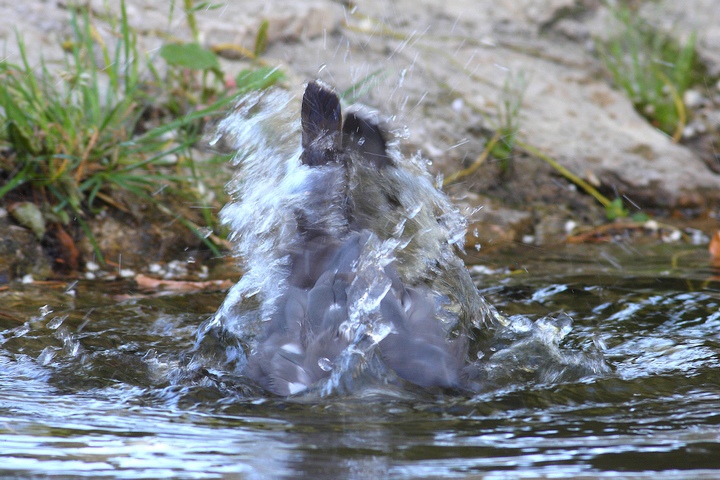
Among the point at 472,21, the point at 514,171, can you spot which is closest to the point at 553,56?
the point at 472,21

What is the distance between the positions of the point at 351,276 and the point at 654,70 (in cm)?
433

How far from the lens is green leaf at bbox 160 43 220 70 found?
3.70m

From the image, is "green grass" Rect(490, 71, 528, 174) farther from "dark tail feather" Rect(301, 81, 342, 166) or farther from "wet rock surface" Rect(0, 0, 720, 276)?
"dark tail feather" Rect(301, 81, 342, 166)

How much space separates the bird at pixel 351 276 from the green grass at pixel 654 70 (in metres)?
3.56

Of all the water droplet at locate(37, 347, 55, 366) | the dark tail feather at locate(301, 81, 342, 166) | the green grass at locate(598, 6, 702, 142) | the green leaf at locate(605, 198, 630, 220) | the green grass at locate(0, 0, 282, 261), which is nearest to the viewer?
the dark tail feather at locate(301, 81, 342, 166)

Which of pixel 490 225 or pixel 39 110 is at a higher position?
pixel 39 110

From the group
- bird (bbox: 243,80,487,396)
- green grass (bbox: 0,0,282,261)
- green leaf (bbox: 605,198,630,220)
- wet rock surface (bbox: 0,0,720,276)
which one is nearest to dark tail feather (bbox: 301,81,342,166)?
bird (bbox: 243,80,487,396)

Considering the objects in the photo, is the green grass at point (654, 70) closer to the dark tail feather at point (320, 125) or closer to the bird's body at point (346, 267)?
the bird's body at point (346, 267)

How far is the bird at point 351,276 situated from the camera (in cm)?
210

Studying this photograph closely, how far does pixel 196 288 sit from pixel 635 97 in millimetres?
3620

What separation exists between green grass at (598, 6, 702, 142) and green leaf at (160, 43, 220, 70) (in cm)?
299

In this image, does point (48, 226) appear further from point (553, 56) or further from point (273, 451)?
point (553, 56)

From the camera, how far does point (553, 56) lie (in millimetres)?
5980

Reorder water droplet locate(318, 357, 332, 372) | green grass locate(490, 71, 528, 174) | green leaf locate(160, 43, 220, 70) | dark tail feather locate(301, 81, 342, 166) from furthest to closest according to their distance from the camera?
green grass locate(490, 71, 528, 174) < green leaf locate(160, 43, 220, 70) < dark tail feather locate(301, 81, 342, 166) < water droplet locate(318, 357, 332, 372)
